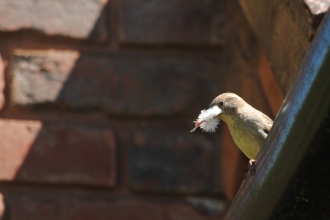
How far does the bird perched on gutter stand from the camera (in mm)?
1576

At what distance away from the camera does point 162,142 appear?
1.77 metres

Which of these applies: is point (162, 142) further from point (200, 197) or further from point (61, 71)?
point (61, 71)

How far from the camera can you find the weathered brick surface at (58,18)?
1.78 m

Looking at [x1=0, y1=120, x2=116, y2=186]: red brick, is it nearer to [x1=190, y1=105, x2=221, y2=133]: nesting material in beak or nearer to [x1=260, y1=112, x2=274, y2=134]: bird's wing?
[x1=190, y1=105, x2=221, y2=133]: nesting material in beak

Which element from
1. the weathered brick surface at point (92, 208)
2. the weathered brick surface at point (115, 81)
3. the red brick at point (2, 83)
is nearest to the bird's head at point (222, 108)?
the weathered brick surface at point (115, 81)

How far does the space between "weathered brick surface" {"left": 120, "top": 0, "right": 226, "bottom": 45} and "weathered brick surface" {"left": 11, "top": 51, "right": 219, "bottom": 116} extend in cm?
6

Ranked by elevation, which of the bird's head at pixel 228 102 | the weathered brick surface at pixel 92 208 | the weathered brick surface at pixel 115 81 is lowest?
the weathered brick surface at pixel 92 208

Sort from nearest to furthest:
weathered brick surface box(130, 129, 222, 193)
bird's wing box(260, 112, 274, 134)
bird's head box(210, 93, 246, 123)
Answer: bird's wing box(260, 112, 274, 134)
bird's head box(210, 93, 246, 123)
weathered brick surface box(130, 129, 222, 193)

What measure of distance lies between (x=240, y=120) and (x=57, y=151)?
0.54 meters

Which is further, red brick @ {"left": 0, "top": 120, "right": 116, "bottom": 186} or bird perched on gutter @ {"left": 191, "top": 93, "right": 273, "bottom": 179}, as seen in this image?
red brick @ {"left": 0, "top": 120, "right": 116, "bottom": 186}

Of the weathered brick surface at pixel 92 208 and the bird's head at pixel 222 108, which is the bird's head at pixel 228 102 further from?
the weathered brick surface at pixel 92 208

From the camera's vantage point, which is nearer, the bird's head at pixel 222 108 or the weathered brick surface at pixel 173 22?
the bird's head at pixel 222 108

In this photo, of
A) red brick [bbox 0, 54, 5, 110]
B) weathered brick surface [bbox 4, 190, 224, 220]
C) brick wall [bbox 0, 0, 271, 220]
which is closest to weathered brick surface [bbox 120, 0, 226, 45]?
brick wall [bbox 0, 0, 271, 220]

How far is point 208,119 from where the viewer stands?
160cm
